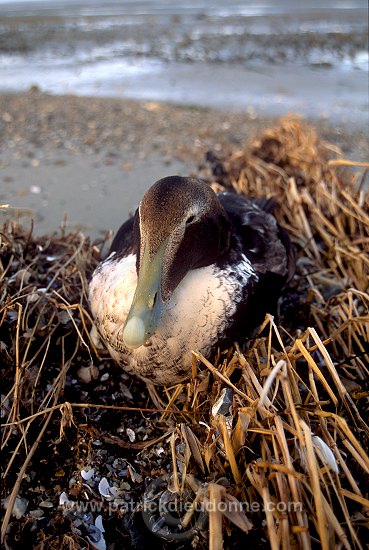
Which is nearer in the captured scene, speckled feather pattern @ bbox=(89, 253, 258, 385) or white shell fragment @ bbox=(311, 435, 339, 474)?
white shell fragment @ bbox=(311, 435, 339, 474)

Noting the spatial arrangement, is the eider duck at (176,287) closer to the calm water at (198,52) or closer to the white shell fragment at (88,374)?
the white shell fragment at (88,374)

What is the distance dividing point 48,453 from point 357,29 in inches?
409

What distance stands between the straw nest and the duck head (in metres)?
0.25

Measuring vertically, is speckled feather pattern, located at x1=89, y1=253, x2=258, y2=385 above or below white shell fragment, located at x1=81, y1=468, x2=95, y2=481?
above

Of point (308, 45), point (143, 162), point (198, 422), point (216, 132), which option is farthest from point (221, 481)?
point (308, 45)

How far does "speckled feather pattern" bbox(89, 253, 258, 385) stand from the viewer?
173cm

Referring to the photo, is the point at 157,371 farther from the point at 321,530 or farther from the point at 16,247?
the point at 16,247

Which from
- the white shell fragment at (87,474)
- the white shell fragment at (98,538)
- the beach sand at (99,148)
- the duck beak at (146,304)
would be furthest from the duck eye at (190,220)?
the beach sand at (99,148)

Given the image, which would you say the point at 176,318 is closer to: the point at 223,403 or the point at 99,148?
the point at 223,403

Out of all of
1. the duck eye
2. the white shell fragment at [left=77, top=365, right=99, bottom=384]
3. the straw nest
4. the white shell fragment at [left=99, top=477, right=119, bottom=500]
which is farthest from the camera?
the white shell fragment at [left=77, top=365, right=99, bottom=384]

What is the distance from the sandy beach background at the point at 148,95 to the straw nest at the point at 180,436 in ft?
2.35

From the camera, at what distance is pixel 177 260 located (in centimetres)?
168

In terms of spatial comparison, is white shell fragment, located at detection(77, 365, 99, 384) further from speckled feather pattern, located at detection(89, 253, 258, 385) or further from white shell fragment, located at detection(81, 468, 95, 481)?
white shell fragment, located at detection(81, 468, 95, 481)

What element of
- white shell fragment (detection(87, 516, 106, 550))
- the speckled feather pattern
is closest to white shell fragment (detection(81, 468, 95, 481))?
white shell fragment (detection(87, 516, 106, 550))
